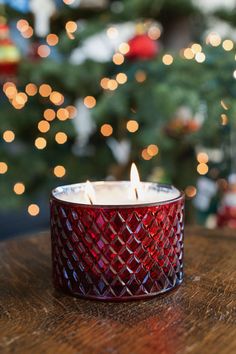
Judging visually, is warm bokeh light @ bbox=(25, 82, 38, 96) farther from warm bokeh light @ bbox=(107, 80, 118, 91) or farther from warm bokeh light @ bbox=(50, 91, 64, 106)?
warm bokeh light @ bbox=(107, 80, 118, 91)

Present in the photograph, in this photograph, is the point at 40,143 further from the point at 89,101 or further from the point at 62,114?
the point at 89,101

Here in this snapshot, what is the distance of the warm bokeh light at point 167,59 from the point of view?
4.99ft

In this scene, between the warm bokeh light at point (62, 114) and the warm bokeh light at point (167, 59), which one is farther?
the warm bokeh light at point (62, 114)

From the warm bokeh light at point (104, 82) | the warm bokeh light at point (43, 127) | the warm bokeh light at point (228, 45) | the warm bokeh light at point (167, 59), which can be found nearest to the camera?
the warm bokeh light at point (228, 45)

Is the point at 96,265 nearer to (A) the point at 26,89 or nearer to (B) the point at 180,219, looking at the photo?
(B) the point at 180,219

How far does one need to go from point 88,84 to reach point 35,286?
134cm

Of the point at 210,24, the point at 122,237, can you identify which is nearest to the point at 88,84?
the point at 210,24

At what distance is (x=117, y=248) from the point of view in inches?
17.1

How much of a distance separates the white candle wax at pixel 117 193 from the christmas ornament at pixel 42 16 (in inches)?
57.6

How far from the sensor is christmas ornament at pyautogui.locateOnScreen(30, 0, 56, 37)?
6.12ft

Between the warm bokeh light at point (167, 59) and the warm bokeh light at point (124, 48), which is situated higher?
the warm bokeh light at point (124, 48)

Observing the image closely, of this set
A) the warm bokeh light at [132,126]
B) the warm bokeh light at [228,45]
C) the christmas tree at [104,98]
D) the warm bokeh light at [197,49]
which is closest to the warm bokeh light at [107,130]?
the christmas tree at [104,98]

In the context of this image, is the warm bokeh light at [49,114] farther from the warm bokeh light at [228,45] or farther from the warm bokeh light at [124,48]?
the warm bokeh light at [228,45]

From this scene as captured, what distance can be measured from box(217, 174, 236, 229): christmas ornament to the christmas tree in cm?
8
